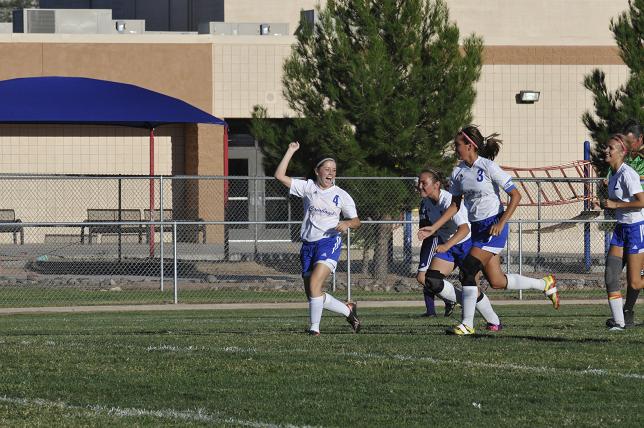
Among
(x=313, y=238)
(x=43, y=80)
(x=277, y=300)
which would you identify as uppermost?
(x=43, y=80)

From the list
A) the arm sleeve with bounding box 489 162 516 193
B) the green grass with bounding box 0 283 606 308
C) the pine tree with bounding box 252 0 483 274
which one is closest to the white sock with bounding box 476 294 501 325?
the arm sleeve with bounding box 489 162 516 193

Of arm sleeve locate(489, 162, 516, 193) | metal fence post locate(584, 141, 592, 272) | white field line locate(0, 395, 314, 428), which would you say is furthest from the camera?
metal fence post locate(584, 141, 592, 272)

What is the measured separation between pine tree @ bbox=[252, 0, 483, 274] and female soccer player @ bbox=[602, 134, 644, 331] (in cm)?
1186

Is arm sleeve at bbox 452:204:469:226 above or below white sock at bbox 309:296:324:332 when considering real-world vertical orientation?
above

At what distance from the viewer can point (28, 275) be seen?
24.3 meters

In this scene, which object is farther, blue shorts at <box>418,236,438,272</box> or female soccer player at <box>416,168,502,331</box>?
blue shorts at <box>418,236,438,272</box>

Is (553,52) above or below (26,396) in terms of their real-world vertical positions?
above

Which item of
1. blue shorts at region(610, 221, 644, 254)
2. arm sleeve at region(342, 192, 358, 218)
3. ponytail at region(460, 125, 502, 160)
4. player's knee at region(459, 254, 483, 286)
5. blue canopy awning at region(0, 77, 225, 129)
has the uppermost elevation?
blue canopy awning at region(0, 77, 225, 129)

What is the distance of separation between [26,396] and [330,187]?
4.80 meters

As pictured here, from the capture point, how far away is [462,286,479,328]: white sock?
12.0 metres

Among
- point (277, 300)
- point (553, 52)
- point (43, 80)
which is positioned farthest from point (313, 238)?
point (553, 52)

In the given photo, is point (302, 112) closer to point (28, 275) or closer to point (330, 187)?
point (28, 275)

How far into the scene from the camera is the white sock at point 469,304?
12.0 metres

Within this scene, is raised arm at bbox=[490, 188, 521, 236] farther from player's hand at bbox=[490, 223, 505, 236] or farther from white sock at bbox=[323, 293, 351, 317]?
white sock at bbox=[323, 293, 351, 317]
